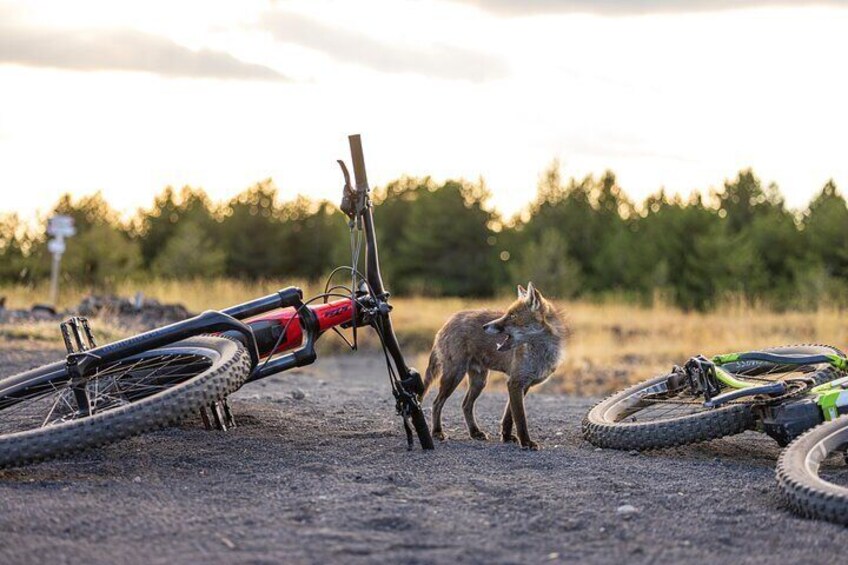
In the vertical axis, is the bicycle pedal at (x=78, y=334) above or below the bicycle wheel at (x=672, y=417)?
above

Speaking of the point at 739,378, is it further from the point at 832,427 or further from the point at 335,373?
the point at 335,373

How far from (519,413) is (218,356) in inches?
89.1

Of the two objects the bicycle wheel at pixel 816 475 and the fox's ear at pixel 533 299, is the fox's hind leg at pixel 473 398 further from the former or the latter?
the bicycle wheel at pixel 816 475

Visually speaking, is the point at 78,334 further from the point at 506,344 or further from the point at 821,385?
the point at 821,385

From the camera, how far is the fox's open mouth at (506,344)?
7.81 m

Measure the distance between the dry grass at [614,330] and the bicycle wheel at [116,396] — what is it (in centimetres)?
764

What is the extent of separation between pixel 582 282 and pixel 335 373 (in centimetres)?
2619

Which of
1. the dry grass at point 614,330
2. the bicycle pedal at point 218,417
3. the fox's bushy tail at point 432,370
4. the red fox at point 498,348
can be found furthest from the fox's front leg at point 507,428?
the dry grass at point 614,330

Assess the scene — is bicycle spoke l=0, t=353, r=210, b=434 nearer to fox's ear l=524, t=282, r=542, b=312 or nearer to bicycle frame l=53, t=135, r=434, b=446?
bicycle frame l=53, t=135, r=434, b=446

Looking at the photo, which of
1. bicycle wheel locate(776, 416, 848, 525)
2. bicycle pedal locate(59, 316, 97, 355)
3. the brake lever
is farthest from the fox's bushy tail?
bicycle wheel locate(776, 416, 848, 525)

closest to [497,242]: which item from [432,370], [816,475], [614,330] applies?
[614,330]

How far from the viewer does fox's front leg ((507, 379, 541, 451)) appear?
7258 mm

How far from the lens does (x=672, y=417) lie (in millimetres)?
7230

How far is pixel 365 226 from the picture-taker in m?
6.57
